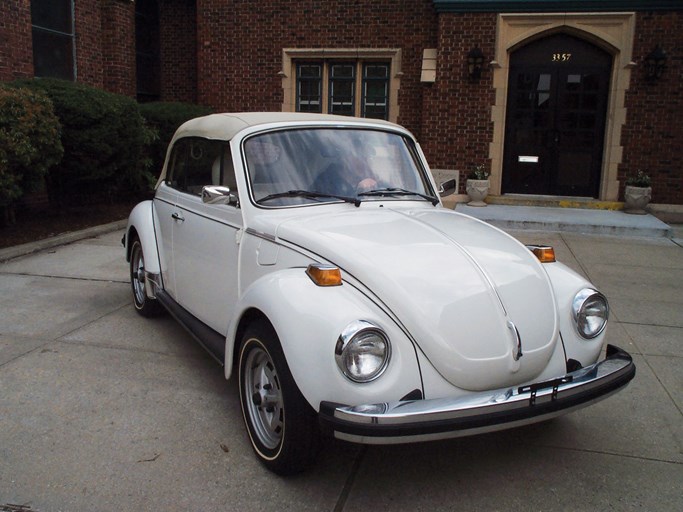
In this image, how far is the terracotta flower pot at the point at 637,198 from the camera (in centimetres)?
1194

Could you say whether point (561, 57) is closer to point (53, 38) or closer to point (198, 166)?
point (53, 38)

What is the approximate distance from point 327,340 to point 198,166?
247cm

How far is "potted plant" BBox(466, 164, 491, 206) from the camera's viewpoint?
12617 mm

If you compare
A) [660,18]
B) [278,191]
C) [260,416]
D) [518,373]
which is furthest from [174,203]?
[660,18]

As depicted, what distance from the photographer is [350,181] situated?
410cm

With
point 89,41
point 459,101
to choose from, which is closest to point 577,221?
point 459,101

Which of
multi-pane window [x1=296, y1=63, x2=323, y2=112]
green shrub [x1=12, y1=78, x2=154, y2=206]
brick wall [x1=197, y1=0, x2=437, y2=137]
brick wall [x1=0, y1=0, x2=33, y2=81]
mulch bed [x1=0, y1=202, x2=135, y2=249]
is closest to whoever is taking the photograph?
mulch bed [x1=0, y1=202, x2=135, y2=249]

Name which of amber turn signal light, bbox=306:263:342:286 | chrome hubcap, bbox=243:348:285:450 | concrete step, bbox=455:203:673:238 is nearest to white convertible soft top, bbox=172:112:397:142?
amber turn signal light, bbox=306:263:342:286

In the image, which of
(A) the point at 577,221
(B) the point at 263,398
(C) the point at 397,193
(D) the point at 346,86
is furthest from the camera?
(D) the point at 346,86

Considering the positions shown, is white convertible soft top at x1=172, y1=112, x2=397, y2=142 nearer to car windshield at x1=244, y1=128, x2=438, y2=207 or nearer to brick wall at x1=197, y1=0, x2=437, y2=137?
car windshield at x1=244, y1=128, x2=438, y2=207

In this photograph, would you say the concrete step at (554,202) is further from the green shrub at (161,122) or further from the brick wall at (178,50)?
the brick wall at (178,50)

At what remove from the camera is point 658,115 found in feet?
40.3

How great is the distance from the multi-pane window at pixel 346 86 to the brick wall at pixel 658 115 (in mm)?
5001

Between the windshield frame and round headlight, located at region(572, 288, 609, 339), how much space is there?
4.30ft
